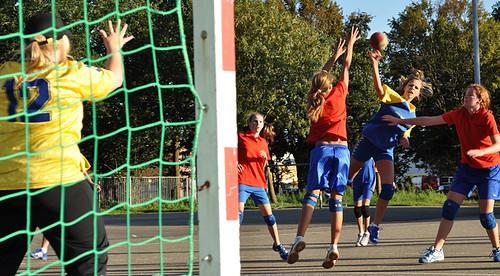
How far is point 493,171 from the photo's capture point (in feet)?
28.8

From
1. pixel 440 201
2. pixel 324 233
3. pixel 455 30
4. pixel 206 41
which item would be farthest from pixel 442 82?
pixel 206 41

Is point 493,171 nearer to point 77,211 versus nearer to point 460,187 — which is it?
point 460,187

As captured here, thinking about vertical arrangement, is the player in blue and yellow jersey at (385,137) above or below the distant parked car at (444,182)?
above

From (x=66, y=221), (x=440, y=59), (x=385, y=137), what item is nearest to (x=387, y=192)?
(x=385, y=137)

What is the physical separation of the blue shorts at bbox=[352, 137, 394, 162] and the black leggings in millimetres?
6022

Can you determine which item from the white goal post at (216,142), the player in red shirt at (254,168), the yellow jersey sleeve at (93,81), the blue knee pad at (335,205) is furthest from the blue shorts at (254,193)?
the white goal post at (216,142)

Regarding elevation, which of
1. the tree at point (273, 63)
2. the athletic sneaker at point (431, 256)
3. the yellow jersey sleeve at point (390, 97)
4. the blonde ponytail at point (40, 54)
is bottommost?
the athletic sneaker at point (431, 256)

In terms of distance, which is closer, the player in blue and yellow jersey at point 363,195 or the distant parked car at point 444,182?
the player in blue and yellow jersey at point 363,195

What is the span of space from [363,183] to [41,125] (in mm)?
6796

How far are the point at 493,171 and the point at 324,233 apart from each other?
4992 millimetres

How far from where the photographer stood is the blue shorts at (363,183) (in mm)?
10859

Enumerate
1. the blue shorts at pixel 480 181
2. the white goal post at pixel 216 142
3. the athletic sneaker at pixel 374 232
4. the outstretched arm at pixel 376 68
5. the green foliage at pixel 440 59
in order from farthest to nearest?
the green foliage at pixel 440 59 → the athletic sneaker at pixel 374 232 → the outstretched arm at pixel 376 68 → the blue shorts at pixel 480 181 → the white goal post at pixel 216 142

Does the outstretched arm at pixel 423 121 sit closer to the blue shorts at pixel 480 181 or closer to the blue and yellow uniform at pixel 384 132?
the blue shorts at pixel 480 181

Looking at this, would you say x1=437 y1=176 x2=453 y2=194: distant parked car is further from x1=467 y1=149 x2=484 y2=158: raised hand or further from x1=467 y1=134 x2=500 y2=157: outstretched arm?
x1=467 y1=149 x2=484 y2=158: raised hand
